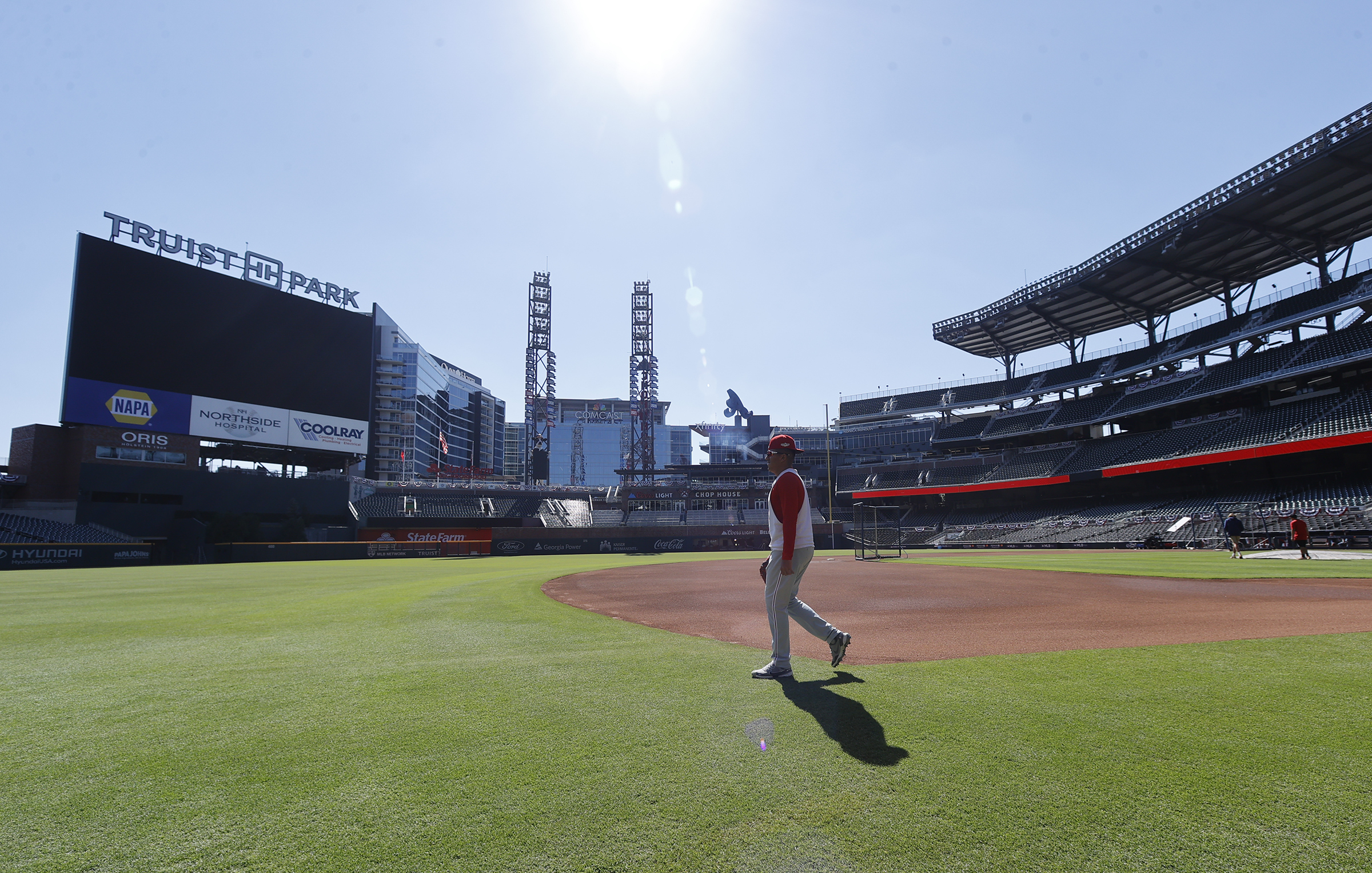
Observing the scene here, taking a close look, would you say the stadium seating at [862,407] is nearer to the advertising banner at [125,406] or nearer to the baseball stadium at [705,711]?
the baseball stadium at [705,711]

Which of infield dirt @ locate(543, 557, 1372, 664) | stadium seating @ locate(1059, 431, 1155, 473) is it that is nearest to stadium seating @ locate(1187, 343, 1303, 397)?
stadium seating @ locate(1059, 431, 1155, 473)

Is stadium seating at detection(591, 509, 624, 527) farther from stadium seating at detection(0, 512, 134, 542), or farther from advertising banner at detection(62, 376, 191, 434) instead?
stadium seating at detection(0, 512, 134, 542)

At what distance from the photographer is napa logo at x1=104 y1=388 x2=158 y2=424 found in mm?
39750

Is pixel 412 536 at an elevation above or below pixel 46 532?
below

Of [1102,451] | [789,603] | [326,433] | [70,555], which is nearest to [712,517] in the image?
[1102,451]

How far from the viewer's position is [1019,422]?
57.1 m

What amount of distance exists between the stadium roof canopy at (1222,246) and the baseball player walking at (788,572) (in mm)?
40696

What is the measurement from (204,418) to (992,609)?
49999mm

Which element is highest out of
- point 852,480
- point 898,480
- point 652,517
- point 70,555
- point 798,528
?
point 852,480

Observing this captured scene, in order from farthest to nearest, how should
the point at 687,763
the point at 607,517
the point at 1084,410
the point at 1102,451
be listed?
the point at 607,517
the point at 1084,410
the point at 1102,451
the point at 687,763

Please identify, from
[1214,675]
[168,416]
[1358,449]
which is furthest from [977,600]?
[168,416]

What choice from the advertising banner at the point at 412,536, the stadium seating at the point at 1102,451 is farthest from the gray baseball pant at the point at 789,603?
the stadium seating at the point at 1102,451

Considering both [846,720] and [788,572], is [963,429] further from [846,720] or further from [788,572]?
[846,720]

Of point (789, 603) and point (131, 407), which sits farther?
point (131, 407)
